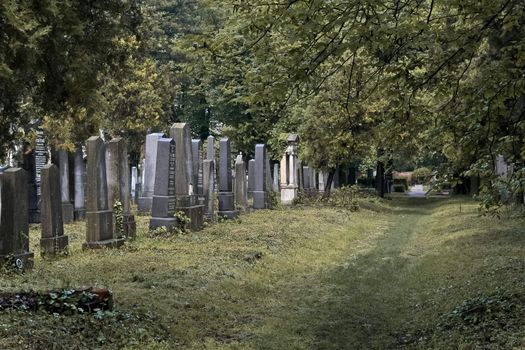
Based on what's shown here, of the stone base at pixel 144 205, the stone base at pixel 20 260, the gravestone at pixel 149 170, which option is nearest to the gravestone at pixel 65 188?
the gravestone at pixel 149 170

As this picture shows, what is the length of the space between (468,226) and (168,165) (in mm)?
9572

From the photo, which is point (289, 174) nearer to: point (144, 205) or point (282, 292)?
point (144, 205)

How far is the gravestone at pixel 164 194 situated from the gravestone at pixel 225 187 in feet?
16.1

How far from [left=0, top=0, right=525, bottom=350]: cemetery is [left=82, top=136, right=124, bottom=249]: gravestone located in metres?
0.04

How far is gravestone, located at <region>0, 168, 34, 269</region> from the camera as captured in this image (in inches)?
413

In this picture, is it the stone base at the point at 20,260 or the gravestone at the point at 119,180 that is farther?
the gravestone at the point at 119,180

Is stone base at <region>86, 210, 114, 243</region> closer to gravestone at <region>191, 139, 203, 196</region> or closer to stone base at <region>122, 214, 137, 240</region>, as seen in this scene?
stone base at <region>122, 214, 137, 240</region>

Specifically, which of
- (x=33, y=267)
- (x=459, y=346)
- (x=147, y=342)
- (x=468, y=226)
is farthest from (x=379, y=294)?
(x=468, y=226)

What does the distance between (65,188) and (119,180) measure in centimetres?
504

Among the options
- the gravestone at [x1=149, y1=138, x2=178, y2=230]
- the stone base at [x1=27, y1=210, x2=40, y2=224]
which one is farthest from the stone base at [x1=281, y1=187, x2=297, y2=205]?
the gravestone at [x1=149, y1=138, x2=178, y2=230]

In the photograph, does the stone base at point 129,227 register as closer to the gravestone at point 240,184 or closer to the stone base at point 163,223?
the stone base at point 163,223

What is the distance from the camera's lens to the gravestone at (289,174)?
3125 centimetres

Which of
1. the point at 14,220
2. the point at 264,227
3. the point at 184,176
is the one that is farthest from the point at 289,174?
the point at 14,220

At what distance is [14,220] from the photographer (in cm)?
1061
